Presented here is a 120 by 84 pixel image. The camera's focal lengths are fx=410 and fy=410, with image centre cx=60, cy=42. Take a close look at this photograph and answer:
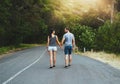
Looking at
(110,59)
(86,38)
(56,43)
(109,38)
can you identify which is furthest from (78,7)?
(56,43)

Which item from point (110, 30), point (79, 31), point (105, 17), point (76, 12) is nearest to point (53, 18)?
point (76, 12)

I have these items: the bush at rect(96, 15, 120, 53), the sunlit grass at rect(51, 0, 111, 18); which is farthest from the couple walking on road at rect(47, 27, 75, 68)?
the sunlit grass at rect(51, 0, 111, 18)

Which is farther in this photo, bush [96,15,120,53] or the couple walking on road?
bush [96,15,120,53]

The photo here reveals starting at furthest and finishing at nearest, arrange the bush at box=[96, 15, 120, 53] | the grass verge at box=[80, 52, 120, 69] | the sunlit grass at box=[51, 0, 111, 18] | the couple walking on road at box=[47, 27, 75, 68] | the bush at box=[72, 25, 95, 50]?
the sunlit grass at box=[51, 0, 111, 18], the bush at box=[72, 25, 95, 50], the bush at box=[96, 15, 120, 53], the grass verge at box=[80, 52, 120, 69], the couple walking on road at box=[47, 27, 75, 68]

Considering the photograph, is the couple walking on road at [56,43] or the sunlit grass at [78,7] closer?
the couple walking on road at [56,43]

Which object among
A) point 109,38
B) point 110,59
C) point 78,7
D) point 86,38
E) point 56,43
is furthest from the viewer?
point 78,7

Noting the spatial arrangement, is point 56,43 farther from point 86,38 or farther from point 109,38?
point 86,38

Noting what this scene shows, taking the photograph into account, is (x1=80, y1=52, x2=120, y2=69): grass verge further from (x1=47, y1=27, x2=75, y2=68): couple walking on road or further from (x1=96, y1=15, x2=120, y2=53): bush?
(x1=96, y1=15, x2=120, y2=53): bush

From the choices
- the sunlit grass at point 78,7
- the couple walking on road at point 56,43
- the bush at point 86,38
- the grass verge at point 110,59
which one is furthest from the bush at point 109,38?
the sunlit grass at point 78,7

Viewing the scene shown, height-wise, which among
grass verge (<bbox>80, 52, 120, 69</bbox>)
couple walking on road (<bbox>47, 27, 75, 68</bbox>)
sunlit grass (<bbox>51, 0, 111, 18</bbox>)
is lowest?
grass verge (<bbox>80, 52, 120, 69</bbox>)

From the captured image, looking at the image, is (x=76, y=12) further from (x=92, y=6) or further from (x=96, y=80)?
(x=96, y=80)

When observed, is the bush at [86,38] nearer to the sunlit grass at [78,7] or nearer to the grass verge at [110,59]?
the grass verge at [110,59]

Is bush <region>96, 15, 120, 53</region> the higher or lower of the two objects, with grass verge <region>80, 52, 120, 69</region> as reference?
higher

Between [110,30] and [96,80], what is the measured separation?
97.4 ft
